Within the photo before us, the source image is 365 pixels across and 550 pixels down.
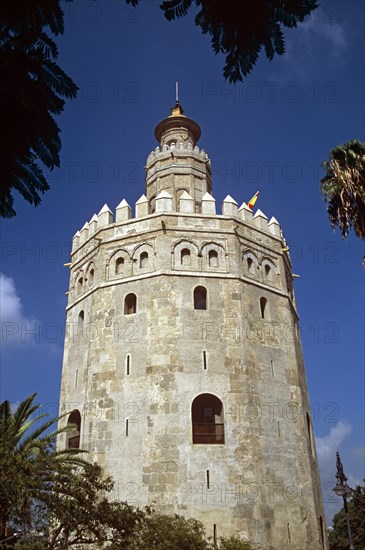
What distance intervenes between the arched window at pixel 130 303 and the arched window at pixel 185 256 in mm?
2439

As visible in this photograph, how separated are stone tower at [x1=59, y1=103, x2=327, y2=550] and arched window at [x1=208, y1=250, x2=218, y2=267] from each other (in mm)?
59

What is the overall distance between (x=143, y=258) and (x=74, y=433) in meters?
7.58

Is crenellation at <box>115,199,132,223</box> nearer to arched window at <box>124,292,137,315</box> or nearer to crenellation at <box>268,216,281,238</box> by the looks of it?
arched window at <box>124,292,137,315</box>

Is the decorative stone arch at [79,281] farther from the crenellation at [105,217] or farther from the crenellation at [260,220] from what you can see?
the crenellation at [260,220]

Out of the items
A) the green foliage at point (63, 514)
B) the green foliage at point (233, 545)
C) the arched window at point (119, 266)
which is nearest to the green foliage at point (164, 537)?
the green foliage at point (63, 514)

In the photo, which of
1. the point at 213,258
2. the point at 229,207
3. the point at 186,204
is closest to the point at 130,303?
the point at 213,258

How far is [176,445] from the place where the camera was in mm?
18281

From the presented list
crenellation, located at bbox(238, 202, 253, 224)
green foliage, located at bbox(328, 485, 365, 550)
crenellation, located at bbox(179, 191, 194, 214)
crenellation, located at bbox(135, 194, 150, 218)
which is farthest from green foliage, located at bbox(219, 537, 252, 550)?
green foliage, located at bbox(328, 485, 365, 550)

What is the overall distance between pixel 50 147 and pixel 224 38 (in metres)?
1.14

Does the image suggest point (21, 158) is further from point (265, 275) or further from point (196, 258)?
point (265, 275)

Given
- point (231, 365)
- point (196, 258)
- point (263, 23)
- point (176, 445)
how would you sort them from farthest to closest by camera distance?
point (196, 258), point (231, 365), point (176, 445), point (263, 23)

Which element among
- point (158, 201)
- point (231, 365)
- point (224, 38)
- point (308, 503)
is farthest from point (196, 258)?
point (224, 38)

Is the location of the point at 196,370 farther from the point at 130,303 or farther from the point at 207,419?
the point at 130,303

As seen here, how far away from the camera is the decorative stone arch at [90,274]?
23.4 meters
